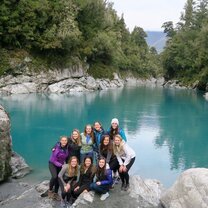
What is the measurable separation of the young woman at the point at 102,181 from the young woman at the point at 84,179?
0.45ft

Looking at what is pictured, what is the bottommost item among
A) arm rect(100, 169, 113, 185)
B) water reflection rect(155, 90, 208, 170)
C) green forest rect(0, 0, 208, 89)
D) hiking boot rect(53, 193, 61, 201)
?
water reflection rect(155, 90, 208, 170)

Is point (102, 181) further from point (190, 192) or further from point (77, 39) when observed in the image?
point (77, 39)

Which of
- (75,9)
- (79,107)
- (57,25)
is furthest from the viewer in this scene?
(75,9)

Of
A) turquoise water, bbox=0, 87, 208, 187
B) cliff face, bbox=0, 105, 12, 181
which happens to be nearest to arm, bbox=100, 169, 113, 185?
cliff face, bbox=0, 105, 12, 181

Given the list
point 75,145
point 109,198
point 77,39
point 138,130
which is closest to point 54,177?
point 75,145

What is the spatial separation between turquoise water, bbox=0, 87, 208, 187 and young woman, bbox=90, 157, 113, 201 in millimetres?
4179

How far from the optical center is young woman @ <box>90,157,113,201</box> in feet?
28.4

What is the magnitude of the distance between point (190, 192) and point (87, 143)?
350 centimetres

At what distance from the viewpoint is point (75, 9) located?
5200 centimetres

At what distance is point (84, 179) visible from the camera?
8.83 metres

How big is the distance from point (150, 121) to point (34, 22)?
24.7 meters

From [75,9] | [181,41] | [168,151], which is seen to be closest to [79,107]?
[168,151]

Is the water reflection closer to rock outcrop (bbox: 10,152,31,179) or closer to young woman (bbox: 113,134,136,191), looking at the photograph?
rock outcrop (bbox: 10,152,31,179)

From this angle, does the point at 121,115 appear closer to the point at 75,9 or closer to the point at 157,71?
the point at 75,9
